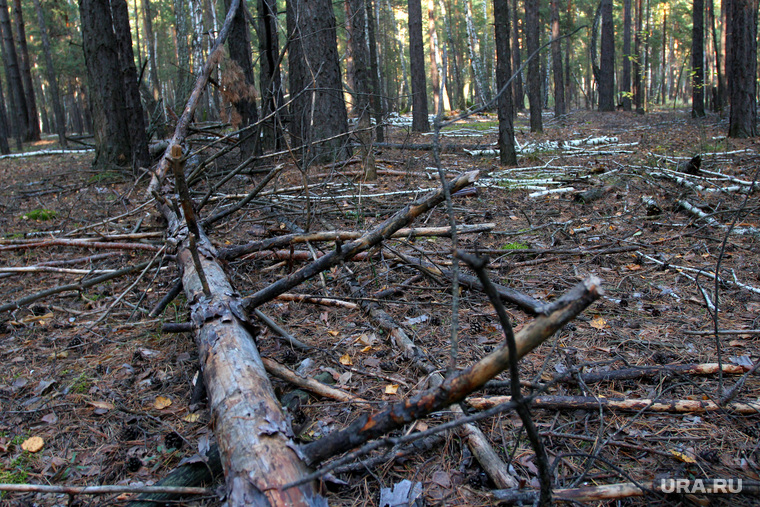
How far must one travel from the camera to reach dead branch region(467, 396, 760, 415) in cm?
196

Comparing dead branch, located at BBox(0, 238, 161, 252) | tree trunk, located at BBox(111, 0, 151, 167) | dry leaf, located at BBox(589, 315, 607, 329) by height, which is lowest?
dry leaf, located at BBox(589, 315, 607, 329)

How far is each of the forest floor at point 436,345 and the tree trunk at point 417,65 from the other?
8263mm

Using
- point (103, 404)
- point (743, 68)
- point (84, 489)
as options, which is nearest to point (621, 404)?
point (84, 489)

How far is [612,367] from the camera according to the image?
236cm

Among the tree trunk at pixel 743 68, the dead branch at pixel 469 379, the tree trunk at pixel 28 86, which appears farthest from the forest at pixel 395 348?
the tree trunk at pixel 28 86

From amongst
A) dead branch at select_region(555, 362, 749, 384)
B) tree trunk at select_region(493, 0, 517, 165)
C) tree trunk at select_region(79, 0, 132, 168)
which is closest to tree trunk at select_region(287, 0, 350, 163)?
tree trunk at select_region(493, 0, 517, 165)

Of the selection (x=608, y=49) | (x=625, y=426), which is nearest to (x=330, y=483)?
(x=625, y=426)

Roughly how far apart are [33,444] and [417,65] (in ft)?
42.5

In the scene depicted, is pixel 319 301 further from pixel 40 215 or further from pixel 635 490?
pixel 40 215

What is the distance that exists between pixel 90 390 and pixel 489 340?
90.5 inches

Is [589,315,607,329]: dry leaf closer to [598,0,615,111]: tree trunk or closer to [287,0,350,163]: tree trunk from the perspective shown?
[287,0,350,163]: tree trunk

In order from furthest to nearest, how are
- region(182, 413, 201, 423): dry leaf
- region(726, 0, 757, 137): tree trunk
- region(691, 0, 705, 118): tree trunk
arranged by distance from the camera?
region(691, 0, 705, 118): tree trunk → region(726, 0, 757, 137): tree trunk → region(182, 413, 201, 423): dry leaf

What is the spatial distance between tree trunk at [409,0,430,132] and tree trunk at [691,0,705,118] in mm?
8092

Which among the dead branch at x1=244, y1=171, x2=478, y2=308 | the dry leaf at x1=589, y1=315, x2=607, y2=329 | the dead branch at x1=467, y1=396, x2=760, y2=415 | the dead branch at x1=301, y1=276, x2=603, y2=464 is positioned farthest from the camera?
the dry leaf at x1=589, y1=315, x2=607, y2=329
